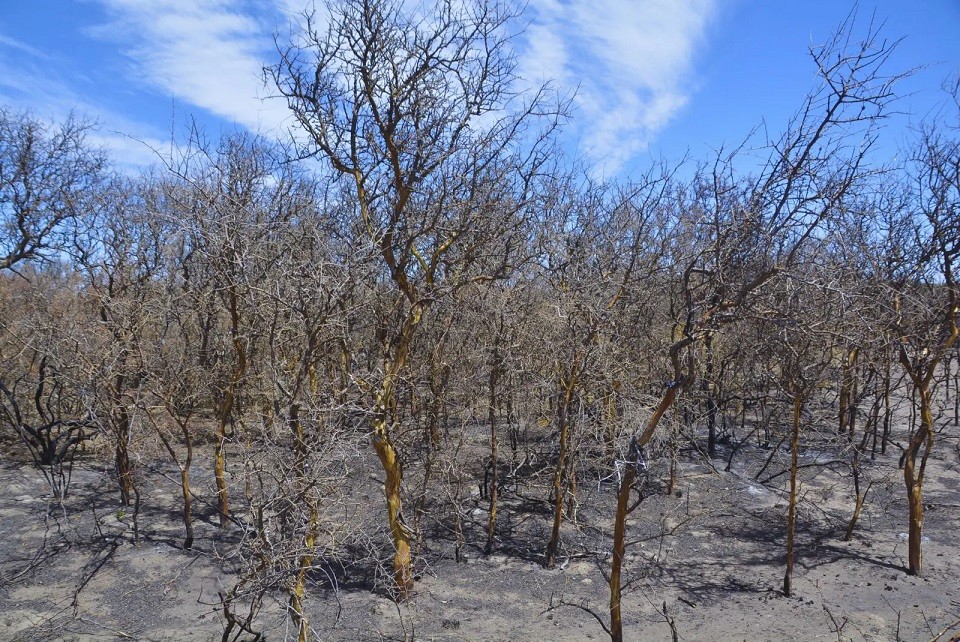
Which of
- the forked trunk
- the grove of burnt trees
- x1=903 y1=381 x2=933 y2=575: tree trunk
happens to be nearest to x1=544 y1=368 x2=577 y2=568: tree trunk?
the grove of burnt trees

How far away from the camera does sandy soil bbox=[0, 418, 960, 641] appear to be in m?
7.47

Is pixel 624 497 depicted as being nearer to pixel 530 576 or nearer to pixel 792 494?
pixel 792 494

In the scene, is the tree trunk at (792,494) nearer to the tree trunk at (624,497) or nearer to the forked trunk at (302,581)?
the tree trunk at (624,497)

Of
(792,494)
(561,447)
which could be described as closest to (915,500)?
(792,494)

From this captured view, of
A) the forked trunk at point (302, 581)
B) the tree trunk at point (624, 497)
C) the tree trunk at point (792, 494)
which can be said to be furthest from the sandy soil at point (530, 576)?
the forked trunk at point (302, 581)

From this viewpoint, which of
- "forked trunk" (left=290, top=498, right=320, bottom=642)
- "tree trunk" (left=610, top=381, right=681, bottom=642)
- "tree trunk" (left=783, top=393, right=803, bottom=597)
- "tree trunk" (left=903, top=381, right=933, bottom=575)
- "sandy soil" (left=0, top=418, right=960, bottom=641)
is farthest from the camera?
"tree trunk" (left=903, top=381, right=933, bottom=575)

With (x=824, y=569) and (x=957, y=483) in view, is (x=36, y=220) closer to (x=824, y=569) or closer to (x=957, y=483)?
(x=824, y=569)

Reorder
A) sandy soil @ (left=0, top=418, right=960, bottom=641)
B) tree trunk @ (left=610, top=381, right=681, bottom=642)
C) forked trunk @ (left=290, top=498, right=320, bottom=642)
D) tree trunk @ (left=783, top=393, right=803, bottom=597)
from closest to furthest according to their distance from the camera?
tree trunk @ (left=610, top=381, right=681, bottom=642), forked trunk @ (left=290, top=498, right=320, bottom=642), sandy soil @ (left=0, top=418, right=960, bottom=641), tree trunk @ (left=783, top=393, right=803, bottom=597)

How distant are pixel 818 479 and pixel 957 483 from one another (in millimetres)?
2283

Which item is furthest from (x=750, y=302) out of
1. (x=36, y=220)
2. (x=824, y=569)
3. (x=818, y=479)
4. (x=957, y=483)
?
(x=36, y=220)

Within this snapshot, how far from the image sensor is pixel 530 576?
9047mm

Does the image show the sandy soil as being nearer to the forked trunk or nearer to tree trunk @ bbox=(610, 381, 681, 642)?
tree trunk @ bbox=(610, 381, 681, 642)

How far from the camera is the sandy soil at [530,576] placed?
24.5 ft

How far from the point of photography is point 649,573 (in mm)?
8391
